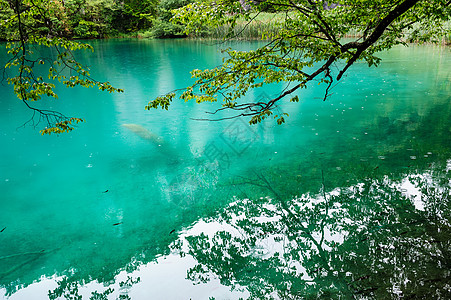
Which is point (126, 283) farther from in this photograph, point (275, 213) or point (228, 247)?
point (275, 213)

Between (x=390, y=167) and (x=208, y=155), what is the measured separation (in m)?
3.35

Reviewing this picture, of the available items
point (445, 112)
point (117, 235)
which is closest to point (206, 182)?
point (117, 235)

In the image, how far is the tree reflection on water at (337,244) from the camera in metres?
3.17

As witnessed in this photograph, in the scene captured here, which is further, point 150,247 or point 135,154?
point 135,154

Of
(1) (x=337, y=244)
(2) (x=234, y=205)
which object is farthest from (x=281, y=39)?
(1) (x=337, y=244)

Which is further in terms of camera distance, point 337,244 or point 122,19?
point 122,19

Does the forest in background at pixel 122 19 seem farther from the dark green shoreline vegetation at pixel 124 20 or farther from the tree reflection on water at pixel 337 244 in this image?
the tree reflection on water at pixel 337 244

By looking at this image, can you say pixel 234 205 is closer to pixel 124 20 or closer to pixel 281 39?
pixel 281 39

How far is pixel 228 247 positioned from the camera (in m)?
3.87

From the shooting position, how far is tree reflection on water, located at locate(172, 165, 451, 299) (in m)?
3.17

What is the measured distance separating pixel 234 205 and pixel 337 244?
1559mm

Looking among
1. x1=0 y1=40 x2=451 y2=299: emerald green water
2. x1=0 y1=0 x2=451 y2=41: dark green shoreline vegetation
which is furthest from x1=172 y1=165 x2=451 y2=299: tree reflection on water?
x1=0 y1=0 x2=451 y2=41: dark green shoreline vegetation

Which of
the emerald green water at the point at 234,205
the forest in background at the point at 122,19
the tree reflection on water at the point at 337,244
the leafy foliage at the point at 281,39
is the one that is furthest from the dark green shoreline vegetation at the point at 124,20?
the tree reflection on water at the point at 337,244

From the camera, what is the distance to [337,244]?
3793 mm
